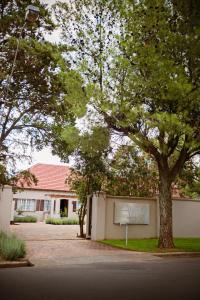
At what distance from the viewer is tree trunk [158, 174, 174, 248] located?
1470 cm

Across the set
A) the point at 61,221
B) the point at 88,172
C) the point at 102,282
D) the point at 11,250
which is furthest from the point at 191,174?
the point at 102,282

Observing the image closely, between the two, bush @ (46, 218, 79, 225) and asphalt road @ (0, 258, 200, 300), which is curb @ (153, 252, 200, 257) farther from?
bush @ (46, 218, 79, 225)

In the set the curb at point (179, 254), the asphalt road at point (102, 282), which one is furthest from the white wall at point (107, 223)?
the asphalt road at point (102, 282)

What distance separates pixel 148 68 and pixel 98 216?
8.90 m

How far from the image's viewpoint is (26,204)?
128 ft

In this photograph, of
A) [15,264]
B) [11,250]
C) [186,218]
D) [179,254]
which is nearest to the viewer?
[15,264]

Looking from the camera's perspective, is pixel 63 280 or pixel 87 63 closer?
pixel 63 280

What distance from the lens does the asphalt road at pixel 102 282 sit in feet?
21.1

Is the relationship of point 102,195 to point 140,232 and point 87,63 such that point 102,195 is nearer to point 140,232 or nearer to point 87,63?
point 140,232

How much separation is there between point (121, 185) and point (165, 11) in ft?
38.3

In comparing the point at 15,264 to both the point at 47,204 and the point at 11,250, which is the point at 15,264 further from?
the point at 47,204

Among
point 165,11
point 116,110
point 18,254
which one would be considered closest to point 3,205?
point 18,254

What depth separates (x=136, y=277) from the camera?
840 centimetres

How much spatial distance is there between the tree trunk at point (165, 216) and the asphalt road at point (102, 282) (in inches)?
162
